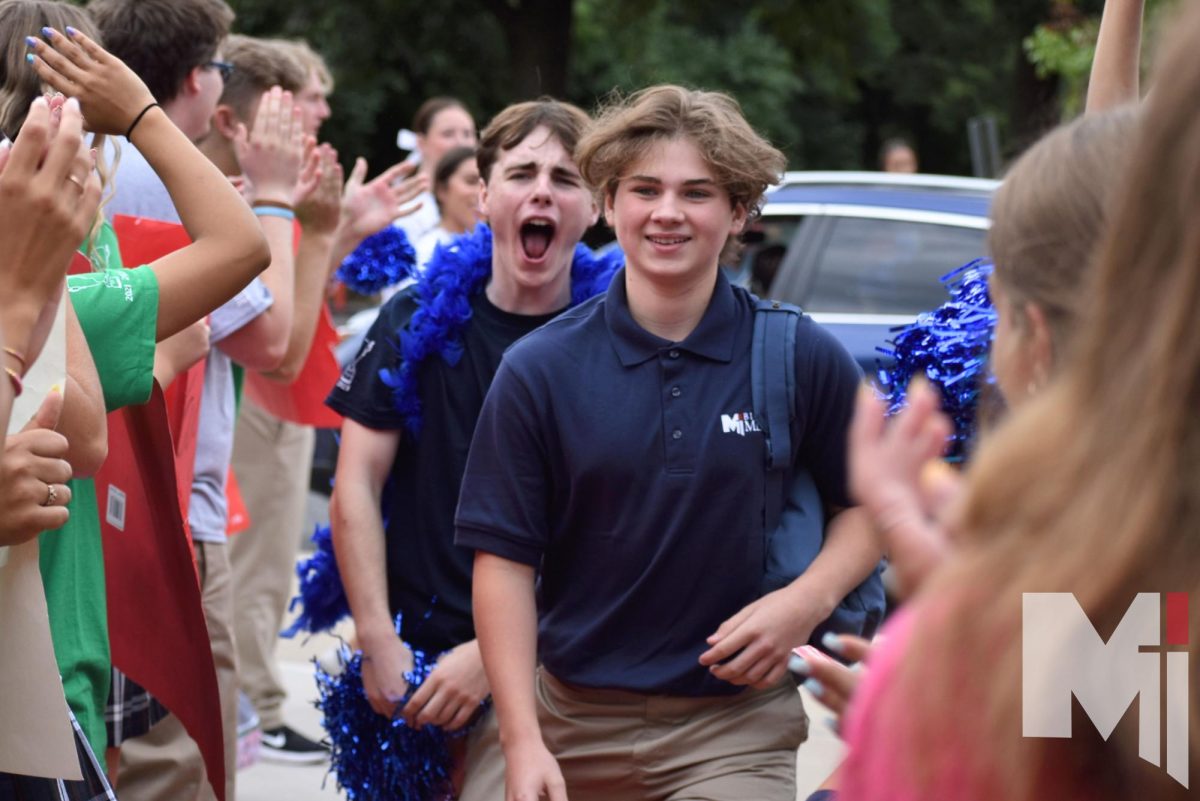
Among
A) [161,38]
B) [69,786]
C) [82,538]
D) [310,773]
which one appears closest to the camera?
[69,786]

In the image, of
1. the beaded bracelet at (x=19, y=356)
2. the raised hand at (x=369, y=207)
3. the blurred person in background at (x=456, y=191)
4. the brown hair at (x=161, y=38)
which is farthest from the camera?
the blurred person in background at (x=456, y=191)

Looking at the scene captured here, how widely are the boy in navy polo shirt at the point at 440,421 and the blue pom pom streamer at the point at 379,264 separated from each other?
625mm

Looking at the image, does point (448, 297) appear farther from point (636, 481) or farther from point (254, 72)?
point (254, 72)

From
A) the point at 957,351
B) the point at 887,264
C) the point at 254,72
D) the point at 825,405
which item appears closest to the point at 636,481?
the point at 825,405

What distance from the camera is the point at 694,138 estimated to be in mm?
3279

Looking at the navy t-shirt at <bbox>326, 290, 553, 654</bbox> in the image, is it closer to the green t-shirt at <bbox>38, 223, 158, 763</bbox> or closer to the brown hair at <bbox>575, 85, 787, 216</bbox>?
the brown hair at <bbox>575, 85, 787, 216</bbox>

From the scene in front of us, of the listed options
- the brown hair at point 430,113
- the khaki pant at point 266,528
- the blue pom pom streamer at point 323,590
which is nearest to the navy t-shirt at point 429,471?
the blue pom pom streamer at point 323,590

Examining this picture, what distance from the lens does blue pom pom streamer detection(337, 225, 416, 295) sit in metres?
4.50

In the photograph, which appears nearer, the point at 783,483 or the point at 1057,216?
the point at 1057,216

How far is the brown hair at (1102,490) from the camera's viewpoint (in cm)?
136

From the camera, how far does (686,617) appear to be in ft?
10.2

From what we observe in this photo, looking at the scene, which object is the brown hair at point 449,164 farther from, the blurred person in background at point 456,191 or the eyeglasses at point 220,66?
the eyeglasses at point 220,66

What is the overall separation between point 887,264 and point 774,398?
14.4 feet

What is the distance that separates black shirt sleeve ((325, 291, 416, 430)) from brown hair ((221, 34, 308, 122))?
4.04 feet
